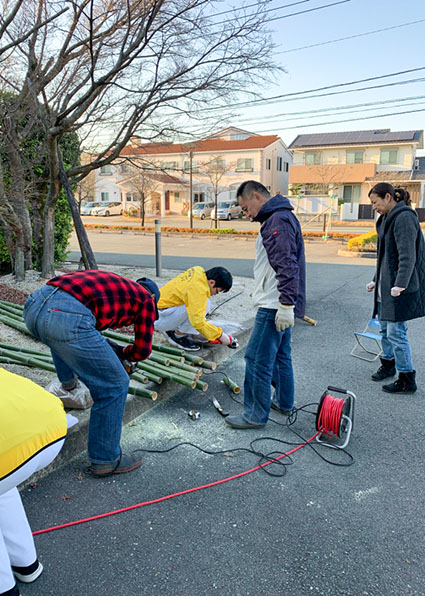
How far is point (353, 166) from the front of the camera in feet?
127

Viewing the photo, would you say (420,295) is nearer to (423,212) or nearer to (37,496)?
(37,496)

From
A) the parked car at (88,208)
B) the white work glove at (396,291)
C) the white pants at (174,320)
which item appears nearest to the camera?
the white work glove at (396,291)

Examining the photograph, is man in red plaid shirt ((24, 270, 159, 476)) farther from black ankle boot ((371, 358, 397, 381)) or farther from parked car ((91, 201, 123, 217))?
parked car ((91, 201, 123, 217))

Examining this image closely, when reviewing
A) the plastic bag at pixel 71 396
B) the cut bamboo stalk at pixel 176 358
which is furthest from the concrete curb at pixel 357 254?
the plastic bag at pixel 71 396

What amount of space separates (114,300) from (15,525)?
4.19 ft

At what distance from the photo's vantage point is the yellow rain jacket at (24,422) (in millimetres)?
1740

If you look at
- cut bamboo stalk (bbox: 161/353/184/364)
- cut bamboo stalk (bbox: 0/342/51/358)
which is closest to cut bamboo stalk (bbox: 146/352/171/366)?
cut bamboo stalk (bbox: 161/353/184/364)

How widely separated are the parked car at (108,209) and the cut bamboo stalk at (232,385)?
43.9 m

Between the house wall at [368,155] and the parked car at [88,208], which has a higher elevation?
the house wall at [368,155]

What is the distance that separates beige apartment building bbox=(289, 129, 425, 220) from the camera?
37.9m

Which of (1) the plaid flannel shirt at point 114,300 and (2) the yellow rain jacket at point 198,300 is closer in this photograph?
(1) the plaid flannel shirt at point 114,300

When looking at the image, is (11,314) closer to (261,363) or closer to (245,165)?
(261,363)

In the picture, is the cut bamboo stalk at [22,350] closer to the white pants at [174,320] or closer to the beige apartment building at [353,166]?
the white pants at [174,320]

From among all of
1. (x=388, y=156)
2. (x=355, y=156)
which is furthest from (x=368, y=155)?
(x=388, y=156)
